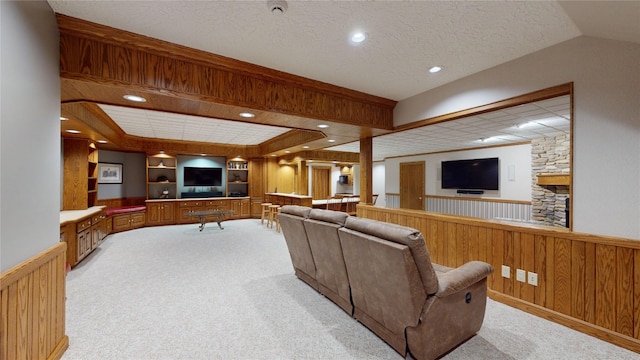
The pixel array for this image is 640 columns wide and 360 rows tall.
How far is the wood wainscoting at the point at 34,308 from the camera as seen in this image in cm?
131

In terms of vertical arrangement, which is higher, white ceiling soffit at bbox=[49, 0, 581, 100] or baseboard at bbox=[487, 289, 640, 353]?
white ceiling soffit at bbox=[49, 0, 581, 100]

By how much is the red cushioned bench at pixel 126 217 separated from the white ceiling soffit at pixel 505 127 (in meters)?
6.59

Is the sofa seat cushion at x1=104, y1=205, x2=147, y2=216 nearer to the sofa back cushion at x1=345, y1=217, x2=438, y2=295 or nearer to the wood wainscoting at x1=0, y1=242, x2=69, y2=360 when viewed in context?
the wood wainscoting at x1=0, y1=242, x2=69, y2=360

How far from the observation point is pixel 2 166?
4.31 feet

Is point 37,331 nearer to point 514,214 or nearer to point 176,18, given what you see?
point 176,18

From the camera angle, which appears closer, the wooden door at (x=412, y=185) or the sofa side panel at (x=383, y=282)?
the sofa side panel at (x=383, y=282)

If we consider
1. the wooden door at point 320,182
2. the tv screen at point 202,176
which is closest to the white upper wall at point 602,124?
the tv screen at point 202,176

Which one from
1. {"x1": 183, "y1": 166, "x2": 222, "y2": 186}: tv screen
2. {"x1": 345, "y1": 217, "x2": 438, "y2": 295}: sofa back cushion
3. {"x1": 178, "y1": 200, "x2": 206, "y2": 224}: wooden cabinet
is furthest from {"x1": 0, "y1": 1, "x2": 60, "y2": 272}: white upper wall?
{"x1": 183, "y1": 166, "x2": 222, "y2": 186}: tv screen

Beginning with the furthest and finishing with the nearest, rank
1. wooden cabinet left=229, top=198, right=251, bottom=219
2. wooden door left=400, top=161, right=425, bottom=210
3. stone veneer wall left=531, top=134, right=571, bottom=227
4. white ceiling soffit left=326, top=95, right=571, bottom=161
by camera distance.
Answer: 1. wooden door left=400, top=161, right=425, bottom=210
2. wooden cabinet left=229, top=198, right=251, bottom=219
3. stone veneer wall left=531, top=134, right=571, bottom=227
4. white ceiling soffit left=326, top=95, right=571, bottom=161

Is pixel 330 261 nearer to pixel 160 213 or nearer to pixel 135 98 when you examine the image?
pixel 135 98

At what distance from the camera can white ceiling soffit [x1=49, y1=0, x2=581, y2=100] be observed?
1.80 metres

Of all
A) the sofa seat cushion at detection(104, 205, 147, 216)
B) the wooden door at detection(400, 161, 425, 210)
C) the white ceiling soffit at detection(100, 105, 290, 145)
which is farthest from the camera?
the wooden door at detection(400, 161, 425, 210)

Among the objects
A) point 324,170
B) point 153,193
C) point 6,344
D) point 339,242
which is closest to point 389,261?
point 339,242

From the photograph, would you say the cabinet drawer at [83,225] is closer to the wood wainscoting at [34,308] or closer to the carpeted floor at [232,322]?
the carpeted floor at [232,322]
